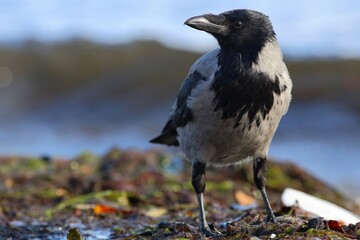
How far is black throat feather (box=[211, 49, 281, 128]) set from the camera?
5.14 metres

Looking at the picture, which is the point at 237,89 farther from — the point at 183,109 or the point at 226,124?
the point at 183,109

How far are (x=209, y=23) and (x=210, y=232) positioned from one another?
1362 millimetres

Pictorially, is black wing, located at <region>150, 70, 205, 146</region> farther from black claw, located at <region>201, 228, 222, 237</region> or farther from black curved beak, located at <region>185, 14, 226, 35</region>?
black claw, located at <region>201, 228, 222, 237</region>

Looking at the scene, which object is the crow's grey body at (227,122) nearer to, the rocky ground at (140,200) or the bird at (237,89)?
the bird at (237,89)

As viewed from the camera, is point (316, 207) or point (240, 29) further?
point (316, 207)

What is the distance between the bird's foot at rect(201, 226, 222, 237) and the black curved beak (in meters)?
1.29

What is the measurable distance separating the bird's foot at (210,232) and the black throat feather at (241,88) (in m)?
0.71

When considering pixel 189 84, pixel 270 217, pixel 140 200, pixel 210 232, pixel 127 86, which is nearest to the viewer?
pixel 210 232

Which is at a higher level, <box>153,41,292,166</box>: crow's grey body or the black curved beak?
the black curved beak

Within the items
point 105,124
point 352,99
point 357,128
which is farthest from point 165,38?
point 357,128

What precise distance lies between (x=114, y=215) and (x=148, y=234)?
1.39m

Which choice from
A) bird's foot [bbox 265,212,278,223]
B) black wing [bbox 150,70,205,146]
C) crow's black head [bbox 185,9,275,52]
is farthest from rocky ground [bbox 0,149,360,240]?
crow's black head [bbox 185,9,275,52]

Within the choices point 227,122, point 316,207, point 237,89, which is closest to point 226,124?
point 227,122

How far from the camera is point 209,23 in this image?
17.0 ft
